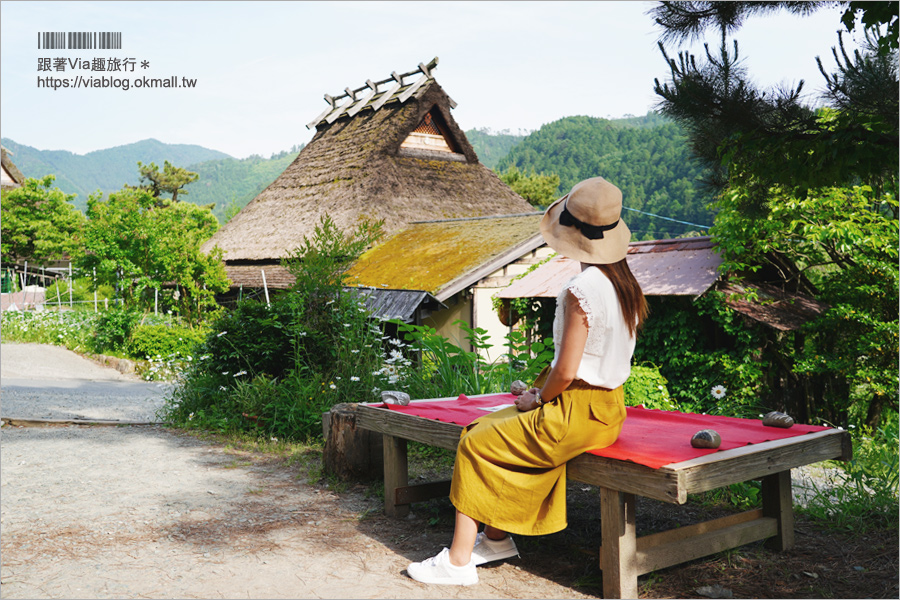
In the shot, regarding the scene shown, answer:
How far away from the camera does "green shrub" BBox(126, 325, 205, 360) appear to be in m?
13.8

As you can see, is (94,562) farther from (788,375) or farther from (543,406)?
(788,375)

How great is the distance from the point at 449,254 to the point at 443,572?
31.0 ft

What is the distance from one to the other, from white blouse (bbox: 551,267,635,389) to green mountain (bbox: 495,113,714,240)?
24285 mm

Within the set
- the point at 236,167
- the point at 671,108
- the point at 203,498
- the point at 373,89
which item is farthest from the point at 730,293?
the point at 236,167

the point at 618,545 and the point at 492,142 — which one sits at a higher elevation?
the point at 492,142

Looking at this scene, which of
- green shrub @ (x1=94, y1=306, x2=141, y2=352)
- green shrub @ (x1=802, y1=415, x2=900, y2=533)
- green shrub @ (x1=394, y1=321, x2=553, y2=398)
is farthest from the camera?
green shrub @ (x1=94, y1=306, x2=141, y2=352)

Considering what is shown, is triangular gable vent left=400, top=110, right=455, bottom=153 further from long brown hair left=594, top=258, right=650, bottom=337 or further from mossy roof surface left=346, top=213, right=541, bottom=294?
long brown hair left=594, top=258, right=650, bottom=337

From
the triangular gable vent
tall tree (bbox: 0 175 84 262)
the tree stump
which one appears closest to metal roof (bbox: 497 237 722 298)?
the tree stump

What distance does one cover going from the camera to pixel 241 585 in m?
3.05

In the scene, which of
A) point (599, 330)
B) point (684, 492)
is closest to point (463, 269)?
point (599, 330)

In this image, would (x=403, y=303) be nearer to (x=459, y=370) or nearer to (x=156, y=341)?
(x=459, y=370)

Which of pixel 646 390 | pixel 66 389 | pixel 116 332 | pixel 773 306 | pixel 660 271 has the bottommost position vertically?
pixel 66 389

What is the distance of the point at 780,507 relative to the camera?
11.3 feet

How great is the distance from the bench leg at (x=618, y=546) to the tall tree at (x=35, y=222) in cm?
2630
